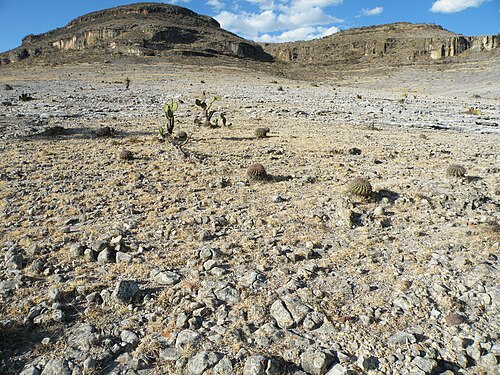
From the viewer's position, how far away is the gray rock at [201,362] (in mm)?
3520

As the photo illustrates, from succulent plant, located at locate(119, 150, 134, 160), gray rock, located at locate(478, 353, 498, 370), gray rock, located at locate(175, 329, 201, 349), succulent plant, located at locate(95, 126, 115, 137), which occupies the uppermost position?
succulent plant, located at locate(95, 126, 115, 137)

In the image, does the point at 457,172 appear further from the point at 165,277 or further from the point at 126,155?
the point at 126,155

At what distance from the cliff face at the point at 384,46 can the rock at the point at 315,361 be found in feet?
273

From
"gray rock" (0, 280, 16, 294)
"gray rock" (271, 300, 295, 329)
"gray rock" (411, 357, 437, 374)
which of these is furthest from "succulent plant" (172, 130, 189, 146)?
"gray rock" (411, 357, 437, 374)

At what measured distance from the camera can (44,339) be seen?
3.82 m

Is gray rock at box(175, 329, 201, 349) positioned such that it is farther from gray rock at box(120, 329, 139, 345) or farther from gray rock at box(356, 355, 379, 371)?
gray rock at box(356, 355, 379, 371)

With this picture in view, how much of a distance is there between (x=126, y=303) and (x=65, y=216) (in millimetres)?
3112

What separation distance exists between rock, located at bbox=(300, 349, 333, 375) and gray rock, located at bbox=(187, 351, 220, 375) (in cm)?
90

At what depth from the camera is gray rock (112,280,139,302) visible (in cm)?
441

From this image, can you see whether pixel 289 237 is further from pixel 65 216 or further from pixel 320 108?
pixel 320 108

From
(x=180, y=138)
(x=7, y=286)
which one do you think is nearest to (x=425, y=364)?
(x=7, y=286)

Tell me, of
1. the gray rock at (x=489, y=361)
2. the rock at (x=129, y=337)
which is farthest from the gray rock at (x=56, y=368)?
the gray rock at (x=489, y=361)

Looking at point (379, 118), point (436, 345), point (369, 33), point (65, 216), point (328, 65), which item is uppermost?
point (369, 33)

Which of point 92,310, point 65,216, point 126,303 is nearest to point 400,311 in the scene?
point 126,303
